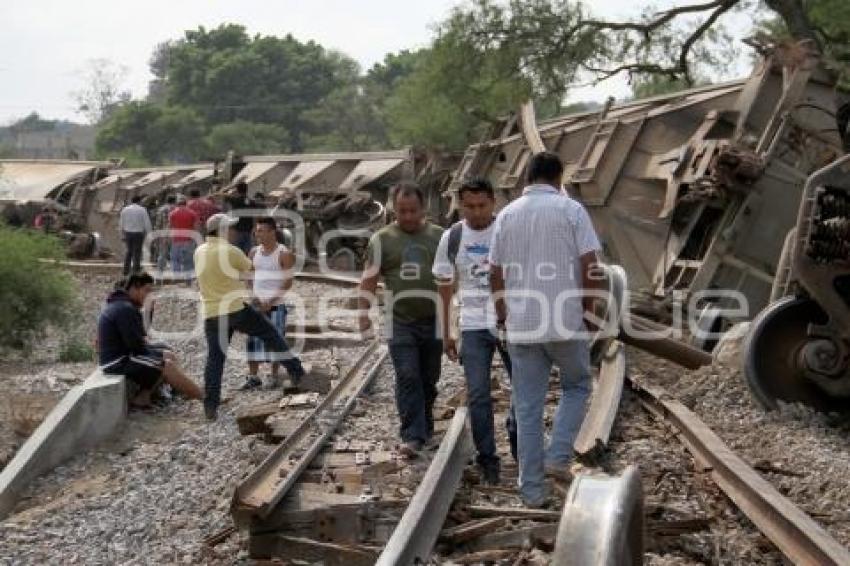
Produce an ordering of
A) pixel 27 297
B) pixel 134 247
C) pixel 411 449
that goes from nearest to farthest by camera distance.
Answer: pixel 411 449, pixel 27 297, pixel 134 247

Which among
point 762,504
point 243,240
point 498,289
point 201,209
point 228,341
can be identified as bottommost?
point 228,341

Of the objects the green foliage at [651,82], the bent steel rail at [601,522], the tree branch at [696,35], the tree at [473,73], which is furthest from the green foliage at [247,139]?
the bent steel rail at [601,522]

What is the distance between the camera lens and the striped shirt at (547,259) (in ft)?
17.4

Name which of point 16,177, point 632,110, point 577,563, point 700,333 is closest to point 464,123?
point 16,177

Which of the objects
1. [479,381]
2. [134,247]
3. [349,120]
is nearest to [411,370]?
[479,381]

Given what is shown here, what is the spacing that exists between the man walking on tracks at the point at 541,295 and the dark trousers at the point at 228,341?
402 centimetres

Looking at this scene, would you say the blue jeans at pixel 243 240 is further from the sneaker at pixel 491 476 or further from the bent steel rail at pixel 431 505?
the sneaker at pixel 491 476

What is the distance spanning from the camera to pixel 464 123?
135 feet

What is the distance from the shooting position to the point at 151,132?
75062 mm

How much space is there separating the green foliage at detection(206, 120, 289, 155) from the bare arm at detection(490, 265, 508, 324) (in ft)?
212

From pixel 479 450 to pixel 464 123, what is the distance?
3585 centimetres

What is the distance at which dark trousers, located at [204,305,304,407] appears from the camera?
906cm

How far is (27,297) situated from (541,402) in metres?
11.6

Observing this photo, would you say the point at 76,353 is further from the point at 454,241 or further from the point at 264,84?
the point at 264,84
